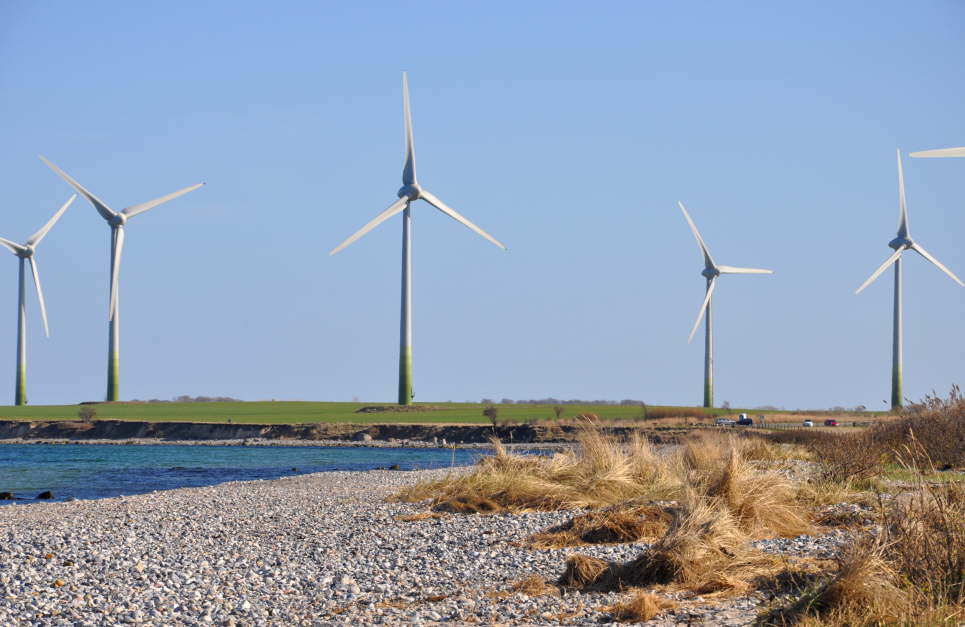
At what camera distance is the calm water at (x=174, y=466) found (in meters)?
39.3

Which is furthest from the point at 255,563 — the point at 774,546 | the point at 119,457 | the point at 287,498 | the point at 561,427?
the point at 561,427

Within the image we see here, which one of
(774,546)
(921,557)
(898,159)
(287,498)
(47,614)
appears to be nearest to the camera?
(921,557)

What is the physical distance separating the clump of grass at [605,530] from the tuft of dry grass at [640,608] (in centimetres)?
462

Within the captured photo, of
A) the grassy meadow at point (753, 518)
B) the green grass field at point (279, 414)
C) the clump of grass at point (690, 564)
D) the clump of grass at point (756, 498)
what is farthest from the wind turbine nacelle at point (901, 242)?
the clump of grass at point (690, 564)

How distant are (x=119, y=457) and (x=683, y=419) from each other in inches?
1857

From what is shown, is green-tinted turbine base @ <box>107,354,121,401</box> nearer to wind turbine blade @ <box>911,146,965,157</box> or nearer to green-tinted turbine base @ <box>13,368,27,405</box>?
green-tinted turbine base @ <box>13,368,27,405</box>

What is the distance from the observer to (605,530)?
1611 centimetres

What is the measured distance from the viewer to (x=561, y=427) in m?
78.4

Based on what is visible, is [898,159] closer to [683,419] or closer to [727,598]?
[683,419]

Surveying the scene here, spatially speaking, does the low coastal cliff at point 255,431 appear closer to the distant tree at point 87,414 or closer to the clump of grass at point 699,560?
the distant tree at point 87,414

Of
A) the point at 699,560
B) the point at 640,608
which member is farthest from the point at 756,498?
the point at 640,608

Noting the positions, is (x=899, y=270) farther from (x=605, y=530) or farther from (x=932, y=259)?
(x=605, y=530)

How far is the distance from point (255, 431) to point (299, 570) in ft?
254

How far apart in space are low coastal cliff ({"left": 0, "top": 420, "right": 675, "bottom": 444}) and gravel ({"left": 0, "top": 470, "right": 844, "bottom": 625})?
56874 mm
